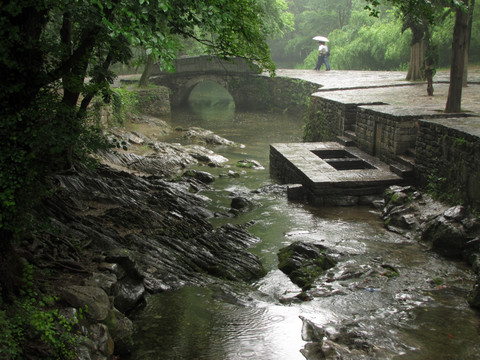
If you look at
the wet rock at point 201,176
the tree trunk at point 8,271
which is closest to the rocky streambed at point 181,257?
the tree trunk at point 8,271

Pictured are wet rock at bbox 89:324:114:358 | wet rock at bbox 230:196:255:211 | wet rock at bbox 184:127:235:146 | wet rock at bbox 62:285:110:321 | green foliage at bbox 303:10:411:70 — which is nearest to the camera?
wet rock at bbox 89:324:114:358

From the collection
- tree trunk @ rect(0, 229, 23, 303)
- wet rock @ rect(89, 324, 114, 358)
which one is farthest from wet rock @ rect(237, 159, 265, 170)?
tree trunk @ rect(0, 229, 23, 303)

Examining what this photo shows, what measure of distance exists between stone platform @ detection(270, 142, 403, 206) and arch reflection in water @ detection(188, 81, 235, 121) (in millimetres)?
14557

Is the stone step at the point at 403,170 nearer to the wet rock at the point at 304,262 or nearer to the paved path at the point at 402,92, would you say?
the paved path at the point at 402,92

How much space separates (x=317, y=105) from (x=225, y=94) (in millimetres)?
23354

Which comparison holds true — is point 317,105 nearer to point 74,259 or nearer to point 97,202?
point 97,202

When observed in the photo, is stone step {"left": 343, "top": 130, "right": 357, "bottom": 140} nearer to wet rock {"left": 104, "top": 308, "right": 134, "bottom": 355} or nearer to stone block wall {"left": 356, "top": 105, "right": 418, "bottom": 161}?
stone block wall {"left": 356, "top": 105, "right": 418, "bottom": 161}

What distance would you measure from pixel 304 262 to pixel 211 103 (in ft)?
92.5

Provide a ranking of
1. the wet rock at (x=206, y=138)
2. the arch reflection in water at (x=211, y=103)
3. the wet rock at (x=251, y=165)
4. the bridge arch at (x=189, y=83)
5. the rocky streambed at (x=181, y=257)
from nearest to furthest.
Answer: the rocky streambed at (x=181, y=257) < the wet rock at (x=251, y=165) < the wet rock at (x=206, y=138) < the arch reflection in water at (x=211, y=103) < the bridge arch at (x=189, y=83)

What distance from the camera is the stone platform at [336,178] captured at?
11.2 metres

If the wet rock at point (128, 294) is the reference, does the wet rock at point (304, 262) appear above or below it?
below

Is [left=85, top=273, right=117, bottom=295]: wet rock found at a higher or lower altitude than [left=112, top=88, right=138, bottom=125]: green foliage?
lower

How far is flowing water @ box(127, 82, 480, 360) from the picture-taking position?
5465 millimetres

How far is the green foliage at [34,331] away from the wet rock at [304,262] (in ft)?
12.2
